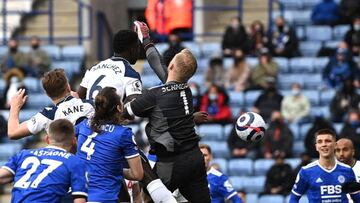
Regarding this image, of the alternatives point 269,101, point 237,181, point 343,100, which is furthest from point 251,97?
point 237,181

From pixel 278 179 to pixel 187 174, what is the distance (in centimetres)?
843

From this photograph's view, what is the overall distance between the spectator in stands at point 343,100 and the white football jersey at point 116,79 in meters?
9.91

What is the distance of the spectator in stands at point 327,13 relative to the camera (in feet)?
76.8

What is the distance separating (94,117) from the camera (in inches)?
429

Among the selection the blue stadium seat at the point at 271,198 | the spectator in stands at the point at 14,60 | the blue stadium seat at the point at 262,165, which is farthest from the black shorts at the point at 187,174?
the spectator in stands at the point at 14,60

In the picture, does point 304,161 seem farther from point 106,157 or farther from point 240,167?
point 106,157

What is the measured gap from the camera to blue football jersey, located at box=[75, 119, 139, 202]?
10.9 metres

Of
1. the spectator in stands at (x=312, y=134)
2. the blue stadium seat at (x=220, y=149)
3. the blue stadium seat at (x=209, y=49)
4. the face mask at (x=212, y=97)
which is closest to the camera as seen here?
the spectator in stands at (x=312, y=134)

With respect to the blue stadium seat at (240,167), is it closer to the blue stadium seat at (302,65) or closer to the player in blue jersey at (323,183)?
the blue stadium seat at (302,65)

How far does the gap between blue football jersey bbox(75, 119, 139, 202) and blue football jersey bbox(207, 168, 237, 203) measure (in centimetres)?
361

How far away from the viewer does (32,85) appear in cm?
2325

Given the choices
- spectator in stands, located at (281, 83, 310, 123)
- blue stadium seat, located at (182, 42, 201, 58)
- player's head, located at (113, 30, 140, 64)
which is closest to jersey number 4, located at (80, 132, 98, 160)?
player's head, located at (113, 30, 140, 64)

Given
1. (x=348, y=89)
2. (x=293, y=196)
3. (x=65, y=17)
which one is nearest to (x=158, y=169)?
(x=293, y=196)

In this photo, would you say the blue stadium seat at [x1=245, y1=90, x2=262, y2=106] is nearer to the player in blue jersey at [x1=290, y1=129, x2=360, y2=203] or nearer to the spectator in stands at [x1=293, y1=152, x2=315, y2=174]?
the spectator in stands at [x1=293, y1=152, x2=315, y2=174]
